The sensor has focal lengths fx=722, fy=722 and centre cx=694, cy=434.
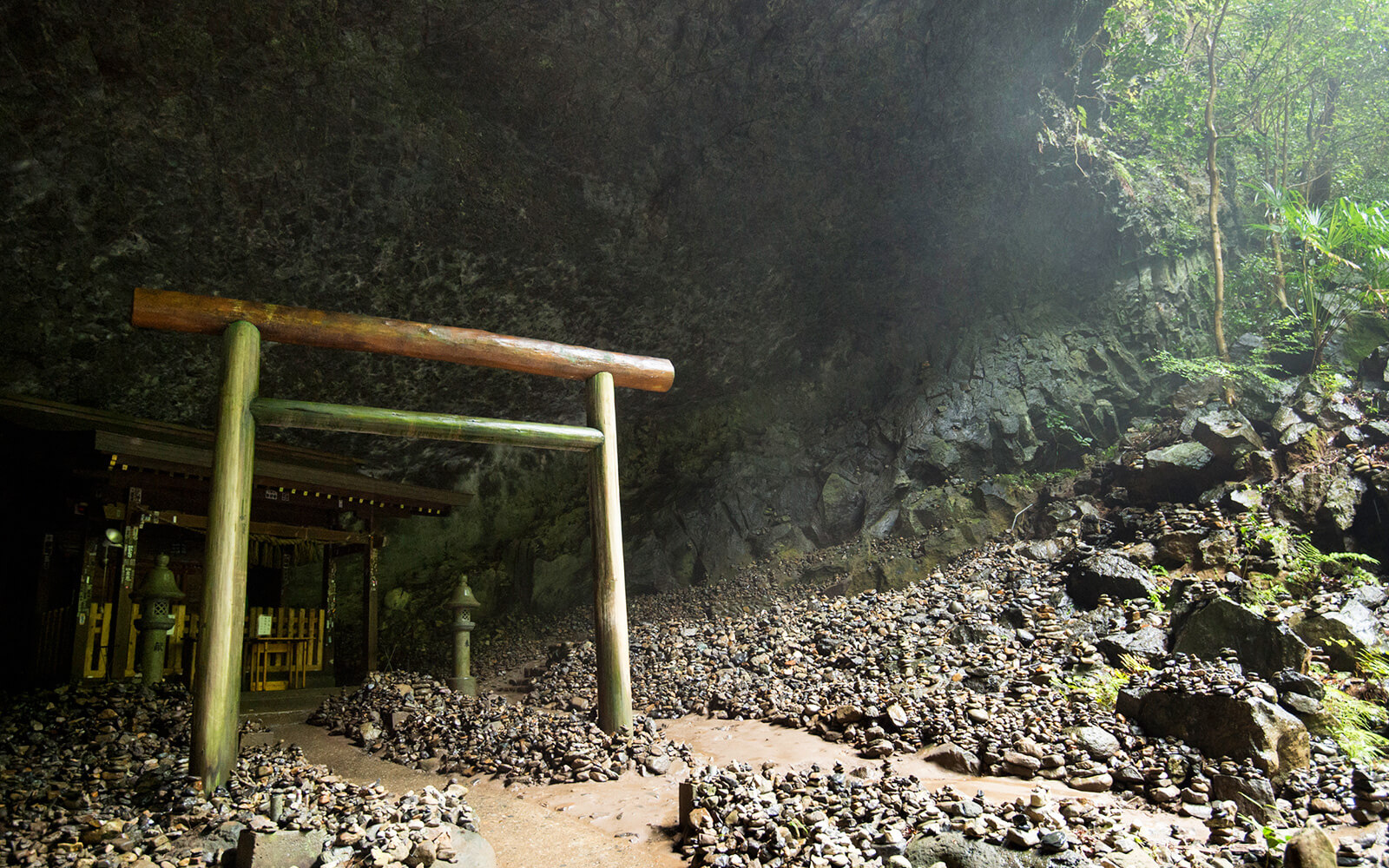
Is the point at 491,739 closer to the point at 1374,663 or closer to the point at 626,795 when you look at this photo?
the point at 626,795

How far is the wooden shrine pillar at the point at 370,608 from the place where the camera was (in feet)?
32.2

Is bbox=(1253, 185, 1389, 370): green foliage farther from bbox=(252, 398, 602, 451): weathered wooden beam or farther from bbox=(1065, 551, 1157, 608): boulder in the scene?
bbox=(252, 398, 602, 451): weathered wooden beam

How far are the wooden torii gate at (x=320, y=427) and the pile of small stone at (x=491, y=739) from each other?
14.2 inches

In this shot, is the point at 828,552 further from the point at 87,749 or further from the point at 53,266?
the point at 53,266

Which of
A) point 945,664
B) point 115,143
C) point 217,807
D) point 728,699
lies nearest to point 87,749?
point 217,807

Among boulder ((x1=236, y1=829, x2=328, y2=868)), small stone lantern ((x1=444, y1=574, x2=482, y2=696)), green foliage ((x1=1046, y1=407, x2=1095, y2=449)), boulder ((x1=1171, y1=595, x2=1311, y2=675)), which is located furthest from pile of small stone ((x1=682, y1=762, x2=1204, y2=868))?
green foliage ((x1=1046, y1=407, x2=1095, y2=449))

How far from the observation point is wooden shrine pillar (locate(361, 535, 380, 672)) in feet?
32.2

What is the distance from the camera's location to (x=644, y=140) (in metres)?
9.84

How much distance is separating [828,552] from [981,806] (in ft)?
26.1

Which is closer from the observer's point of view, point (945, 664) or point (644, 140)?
point (945, 664)

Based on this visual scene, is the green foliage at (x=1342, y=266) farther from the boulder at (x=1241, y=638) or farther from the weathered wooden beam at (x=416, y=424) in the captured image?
the weathered wooden beam at (x=416, y=424)

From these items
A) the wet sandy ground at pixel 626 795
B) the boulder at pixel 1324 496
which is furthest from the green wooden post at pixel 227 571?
the boulder at pixel 1324 496

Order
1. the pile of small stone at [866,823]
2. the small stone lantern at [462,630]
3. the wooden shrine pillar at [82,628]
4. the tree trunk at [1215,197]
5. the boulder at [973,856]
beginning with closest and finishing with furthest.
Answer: the boulder at [973,856] < the pile of small stone at [866,823] < the wooden shrine pillar at [82,628] < the small stone lantern at [462,630] < the tree trunk at [1215,197]

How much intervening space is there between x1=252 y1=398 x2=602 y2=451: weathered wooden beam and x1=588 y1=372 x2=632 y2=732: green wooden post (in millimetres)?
201
